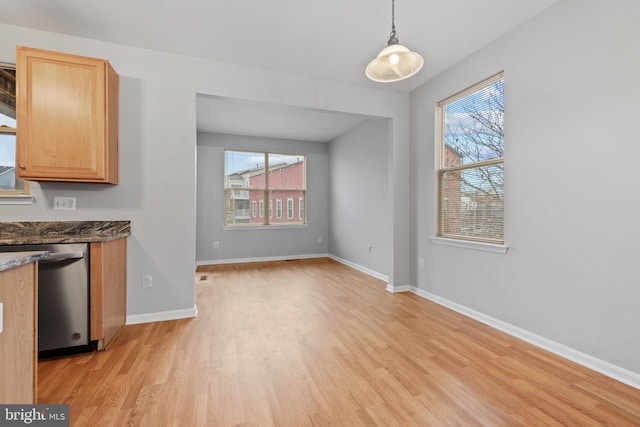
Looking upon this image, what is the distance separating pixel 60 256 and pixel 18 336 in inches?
47.4

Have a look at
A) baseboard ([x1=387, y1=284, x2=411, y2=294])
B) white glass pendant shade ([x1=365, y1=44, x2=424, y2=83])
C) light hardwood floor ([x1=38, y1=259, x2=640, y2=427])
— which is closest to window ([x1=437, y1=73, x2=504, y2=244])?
baseboard ([x1=387, y1=284, x2=411, y2=294])

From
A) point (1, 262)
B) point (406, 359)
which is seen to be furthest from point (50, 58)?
point (406, 359)

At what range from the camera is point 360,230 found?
17.5 ft

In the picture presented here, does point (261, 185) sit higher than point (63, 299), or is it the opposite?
point (261, 185)

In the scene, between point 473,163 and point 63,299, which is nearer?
point 63,299

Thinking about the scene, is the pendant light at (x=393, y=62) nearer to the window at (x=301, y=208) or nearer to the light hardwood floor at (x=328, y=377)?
the light hardwood floor at (x=328, y=377)

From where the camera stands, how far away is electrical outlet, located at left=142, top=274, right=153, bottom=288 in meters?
2.84

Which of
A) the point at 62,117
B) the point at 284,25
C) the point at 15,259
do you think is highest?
the point at 284,25

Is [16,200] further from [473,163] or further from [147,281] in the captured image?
[473,163]

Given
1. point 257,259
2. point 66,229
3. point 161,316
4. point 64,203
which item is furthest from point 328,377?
point 257,259

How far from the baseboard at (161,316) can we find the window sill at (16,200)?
136 centimetres

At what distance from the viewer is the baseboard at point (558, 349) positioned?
185cm

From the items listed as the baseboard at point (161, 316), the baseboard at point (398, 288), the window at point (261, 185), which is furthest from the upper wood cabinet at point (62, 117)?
the window at point (261, 185)

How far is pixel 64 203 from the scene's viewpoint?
2598 millimetres
